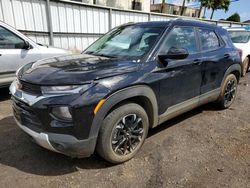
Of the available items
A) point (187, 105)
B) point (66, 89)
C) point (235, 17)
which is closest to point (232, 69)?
point (187, 105)

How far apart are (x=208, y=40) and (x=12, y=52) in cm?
399

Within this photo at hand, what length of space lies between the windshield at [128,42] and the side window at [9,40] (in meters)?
2.06

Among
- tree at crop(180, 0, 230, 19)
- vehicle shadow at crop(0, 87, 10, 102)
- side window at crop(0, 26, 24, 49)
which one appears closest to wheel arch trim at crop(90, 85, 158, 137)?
side window at crop(0, 26, 24, 49)

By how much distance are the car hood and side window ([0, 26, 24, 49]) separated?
247 centimetres

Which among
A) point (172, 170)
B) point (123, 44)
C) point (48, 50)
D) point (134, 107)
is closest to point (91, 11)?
point (48, 50)

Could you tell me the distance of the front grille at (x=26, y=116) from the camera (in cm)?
232

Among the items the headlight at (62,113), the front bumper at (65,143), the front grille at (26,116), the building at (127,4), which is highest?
the building at (127,4)

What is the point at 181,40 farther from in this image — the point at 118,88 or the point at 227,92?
the point at 227,92

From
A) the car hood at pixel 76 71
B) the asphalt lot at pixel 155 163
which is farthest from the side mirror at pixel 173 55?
the asphalt lot at pixel 155 163

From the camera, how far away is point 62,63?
2787 mm

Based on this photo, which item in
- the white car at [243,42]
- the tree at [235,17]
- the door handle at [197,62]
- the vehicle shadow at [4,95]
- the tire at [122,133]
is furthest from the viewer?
the tree at [235,17]

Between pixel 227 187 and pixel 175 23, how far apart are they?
2.31m

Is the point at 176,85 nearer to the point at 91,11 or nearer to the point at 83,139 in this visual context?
the point at 83,139

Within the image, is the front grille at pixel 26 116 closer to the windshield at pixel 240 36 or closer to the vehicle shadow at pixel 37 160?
the vehicle shadow at pixel 37 160
